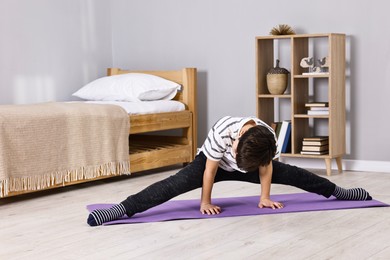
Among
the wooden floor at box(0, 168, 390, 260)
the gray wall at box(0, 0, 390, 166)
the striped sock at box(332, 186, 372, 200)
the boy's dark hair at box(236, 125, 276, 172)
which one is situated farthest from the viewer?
the gray wall at box(0, 0, 390, 166)

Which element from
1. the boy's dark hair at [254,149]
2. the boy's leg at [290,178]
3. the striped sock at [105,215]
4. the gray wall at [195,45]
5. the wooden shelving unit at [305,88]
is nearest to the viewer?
the boy's dark hair at [254,149]

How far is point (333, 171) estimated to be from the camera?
4203mm

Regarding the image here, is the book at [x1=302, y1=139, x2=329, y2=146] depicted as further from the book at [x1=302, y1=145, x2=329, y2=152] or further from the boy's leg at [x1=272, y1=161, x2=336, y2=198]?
the boy's leg at [x1=272, y1=161, x2=336, y2=198]

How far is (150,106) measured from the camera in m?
4.15

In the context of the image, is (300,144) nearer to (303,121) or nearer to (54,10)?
(303,121)

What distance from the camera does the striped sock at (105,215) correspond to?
275 centimetres

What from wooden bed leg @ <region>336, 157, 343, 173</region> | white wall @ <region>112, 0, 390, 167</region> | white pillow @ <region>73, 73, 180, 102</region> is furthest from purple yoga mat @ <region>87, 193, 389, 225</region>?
white pillow @ <region>73, 73, 180, 102</region>

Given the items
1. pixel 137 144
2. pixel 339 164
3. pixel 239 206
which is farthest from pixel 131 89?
pixel 239 206

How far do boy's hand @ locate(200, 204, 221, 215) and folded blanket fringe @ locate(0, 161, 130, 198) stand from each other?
955mm

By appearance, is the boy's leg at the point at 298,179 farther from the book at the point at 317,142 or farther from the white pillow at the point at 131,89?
the white pillow at the point at 131,89

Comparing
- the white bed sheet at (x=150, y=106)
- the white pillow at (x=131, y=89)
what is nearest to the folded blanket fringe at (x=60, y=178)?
the white bed sheet at (x=150, y=106)

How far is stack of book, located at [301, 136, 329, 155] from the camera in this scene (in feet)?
13.3

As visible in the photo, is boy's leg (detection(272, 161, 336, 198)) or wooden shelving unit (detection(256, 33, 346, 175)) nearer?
boy's leg (detection(272, 161, 336, 198))

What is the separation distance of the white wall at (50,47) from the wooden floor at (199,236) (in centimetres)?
138
